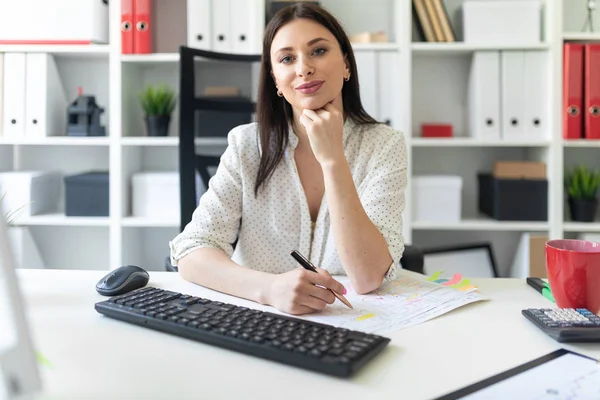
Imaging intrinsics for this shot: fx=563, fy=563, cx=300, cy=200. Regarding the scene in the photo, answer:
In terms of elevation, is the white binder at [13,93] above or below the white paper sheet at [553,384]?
above

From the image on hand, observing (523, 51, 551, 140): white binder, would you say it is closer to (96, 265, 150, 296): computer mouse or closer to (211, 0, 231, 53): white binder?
(211, 0, 231, 53): white binder

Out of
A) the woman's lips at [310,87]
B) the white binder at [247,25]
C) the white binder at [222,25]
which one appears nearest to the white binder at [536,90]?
the white binder at [247,25]

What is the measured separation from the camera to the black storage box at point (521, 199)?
237 centimetres

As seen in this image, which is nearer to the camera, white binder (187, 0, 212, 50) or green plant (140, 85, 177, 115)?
white binder (187, 0, 212, 50)

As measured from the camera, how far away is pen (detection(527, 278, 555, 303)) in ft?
3.20

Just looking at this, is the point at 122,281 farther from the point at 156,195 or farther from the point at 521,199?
the point at 521,199

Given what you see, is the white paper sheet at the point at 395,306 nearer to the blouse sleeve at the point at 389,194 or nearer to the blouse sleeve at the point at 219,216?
the blouse sleeve at the point at 389,194

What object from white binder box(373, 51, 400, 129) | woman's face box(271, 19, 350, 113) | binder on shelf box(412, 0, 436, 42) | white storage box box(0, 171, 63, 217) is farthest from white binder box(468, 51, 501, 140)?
white storage box box(0, 171, 63, 217)

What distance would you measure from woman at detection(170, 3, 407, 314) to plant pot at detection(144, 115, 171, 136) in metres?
1.16

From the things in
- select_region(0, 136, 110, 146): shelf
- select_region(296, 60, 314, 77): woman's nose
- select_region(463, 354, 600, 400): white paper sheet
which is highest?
select_region(296, 60, 314, 77): woman's nose

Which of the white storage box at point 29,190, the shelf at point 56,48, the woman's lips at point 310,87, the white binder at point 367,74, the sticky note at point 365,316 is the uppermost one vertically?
the shelf at point 56,48

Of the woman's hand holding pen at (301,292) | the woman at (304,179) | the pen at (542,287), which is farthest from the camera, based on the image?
the woman at (304,179)

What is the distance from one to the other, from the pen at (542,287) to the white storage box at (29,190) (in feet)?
6.75

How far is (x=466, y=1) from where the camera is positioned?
2.40m
